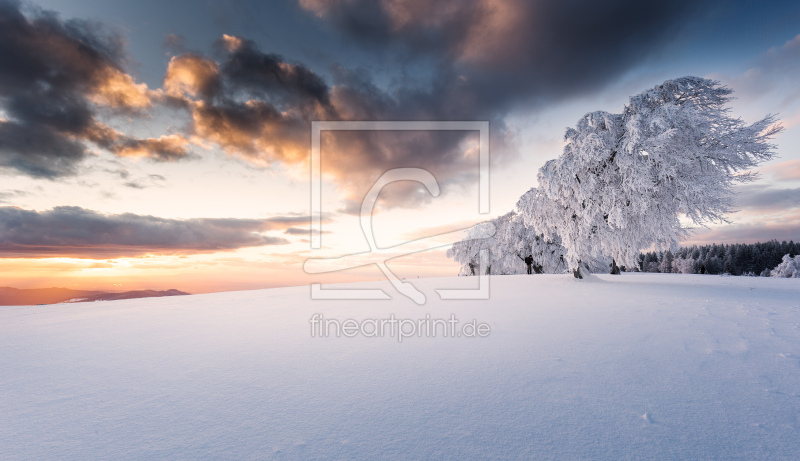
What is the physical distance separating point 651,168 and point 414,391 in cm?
1533

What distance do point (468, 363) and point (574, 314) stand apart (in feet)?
15.0

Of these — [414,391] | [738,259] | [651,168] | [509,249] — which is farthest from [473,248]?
[738,259]

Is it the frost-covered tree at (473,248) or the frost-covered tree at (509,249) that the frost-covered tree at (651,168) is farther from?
the frost-covered tree at (473,248)

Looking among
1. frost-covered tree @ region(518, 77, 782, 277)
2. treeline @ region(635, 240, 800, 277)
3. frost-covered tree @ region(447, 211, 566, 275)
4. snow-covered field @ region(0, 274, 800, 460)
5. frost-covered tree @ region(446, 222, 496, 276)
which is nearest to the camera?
snow-covered field @ region(0, 274, 800, 460)

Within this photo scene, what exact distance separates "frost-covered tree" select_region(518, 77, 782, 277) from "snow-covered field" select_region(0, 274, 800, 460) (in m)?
8.01

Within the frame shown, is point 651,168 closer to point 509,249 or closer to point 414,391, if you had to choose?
point 414,391

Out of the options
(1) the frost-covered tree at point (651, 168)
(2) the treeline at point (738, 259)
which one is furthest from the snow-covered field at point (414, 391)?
(2) the treeline at point (738, 259)

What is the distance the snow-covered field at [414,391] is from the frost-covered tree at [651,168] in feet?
26.3

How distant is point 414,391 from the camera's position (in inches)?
150

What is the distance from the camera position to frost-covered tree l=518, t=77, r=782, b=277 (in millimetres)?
13383

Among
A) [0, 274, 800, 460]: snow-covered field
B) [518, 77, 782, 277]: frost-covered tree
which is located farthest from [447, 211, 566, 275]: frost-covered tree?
[0, 274, 800, 460]: snow-covered field

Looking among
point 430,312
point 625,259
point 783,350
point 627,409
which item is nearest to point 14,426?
point 627,409

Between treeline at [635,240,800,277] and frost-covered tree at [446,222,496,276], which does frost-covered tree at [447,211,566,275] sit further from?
treeline at [635,240,800,277]

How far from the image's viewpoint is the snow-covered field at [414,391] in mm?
2785
